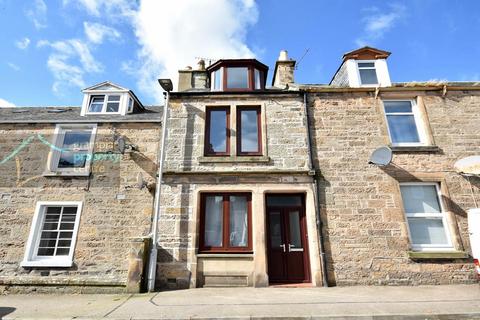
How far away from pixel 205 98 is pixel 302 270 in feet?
20.8

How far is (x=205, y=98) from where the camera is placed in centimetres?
940

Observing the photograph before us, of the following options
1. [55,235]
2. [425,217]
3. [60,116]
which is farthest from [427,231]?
[60,116]

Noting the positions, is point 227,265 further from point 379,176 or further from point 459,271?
point 459,271

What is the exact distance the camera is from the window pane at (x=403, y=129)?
29.1ft

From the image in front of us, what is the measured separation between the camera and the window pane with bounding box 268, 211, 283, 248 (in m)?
7.93

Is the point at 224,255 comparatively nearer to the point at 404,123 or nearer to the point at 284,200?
the point at 284,200

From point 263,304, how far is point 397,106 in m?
7.92

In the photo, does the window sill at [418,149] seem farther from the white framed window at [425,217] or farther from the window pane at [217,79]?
the window pane at [217,79]

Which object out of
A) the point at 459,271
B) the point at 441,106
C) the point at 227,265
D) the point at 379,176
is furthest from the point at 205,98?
the point at 459,271

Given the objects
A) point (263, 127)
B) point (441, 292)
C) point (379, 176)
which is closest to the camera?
point (441, 292)

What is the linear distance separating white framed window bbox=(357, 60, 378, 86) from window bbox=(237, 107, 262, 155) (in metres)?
4.11

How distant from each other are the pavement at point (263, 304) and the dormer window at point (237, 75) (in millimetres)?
6745

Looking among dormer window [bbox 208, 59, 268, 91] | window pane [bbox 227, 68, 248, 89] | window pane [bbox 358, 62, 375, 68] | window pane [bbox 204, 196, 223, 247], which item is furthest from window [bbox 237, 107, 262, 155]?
window pane [bbox 358, 62, 375, 68]

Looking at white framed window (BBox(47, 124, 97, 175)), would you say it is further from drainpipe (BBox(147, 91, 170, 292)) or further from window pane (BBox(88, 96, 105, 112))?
drainpipe (BBox(147, 91, 170, 292))
